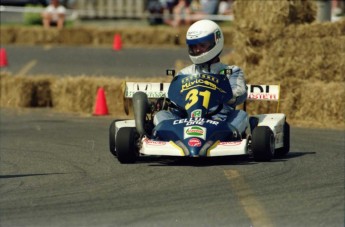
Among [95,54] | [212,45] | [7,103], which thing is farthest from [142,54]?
[212,45]

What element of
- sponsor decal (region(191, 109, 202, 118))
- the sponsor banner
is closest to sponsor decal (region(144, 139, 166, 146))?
sponsor decal (region(191, 109, 202, 118))

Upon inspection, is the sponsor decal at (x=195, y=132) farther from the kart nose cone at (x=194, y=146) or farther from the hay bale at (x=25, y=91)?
the hay bale at (x=25, y=91)

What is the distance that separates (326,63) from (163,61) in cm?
975

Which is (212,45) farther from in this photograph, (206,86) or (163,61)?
(163,61)

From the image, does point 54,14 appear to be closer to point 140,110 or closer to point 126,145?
point 140,110

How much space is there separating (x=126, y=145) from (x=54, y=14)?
72.9 feet

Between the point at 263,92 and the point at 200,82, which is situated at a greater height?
the point at 200,82

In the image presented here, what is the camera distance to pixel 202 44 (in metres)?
12.0

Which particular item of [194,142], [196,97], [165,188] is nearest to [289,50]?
[196,97]

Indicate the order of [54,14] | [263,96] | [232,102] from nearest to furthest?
[232,102] < [263,96] < [54,14]

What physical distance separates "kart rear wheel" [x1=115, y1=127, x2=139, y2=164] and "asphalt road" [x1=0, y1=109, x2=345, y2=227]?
13cm

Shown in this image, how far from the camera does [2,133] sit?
1481 cm

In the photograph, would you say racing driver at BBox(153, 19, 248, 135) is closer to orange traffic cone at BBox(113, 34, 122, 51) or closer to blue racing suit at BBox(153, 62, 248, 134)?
blue racing suit at BBox(153, 62, 248, 134)

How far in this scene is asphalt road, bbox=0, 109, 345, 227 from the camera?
26.7ft
